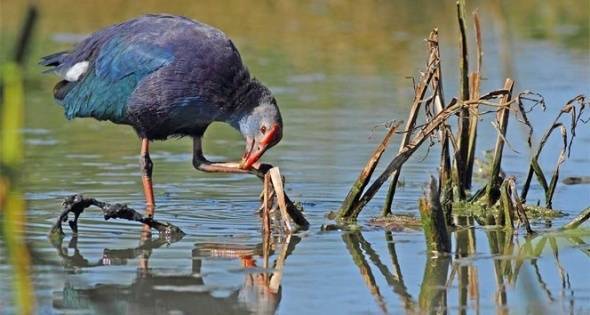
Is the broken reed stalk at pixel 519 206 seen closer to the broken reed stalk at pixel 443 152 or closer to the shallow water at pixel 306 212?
the shallow water at pixel 306 212

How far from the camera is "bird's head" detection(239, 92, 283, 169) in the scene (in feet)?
22.9

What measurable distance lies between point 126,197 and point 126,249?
1.58 metres

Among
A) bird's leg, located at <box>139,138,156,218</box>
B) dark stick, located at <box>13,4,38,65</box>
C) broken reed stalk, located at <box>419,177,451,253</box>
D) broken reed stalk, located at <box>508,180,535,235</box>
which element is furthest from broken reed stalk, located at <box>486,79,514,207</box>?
dark stick, located at <box>13,4,38,65</box>

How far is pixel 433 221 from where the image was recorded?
5418mm

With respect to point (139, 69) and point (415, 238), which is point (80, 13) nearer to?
point (139, 69)

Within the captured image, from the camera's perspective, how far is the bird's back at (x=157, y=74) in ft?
22.5

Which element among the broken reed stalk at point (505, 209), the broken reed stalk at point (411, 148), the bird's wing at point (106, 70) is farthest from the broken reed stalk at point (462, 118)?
the bird's wing at point (106, 70)

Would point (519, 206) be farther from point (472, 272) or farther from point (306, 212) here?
point (306, 212)

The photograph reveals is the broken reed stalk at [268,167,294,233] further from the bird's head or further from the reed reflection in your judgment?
the bird's head

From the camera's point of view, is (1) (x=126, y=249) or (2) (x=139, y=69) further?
(2) (x=139, y=69)

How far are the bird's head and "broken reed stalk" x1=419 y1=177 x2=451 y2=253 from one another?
1602 millimetres

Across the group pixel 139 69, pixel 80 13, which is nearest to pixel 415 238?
pixel 139 69

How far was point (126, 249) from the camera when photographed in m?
5.84

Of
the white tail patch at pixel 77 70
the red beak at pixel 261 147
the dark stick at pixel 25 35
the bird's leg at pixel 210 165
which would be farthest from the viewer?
the white tail patch at pixel 77 70
